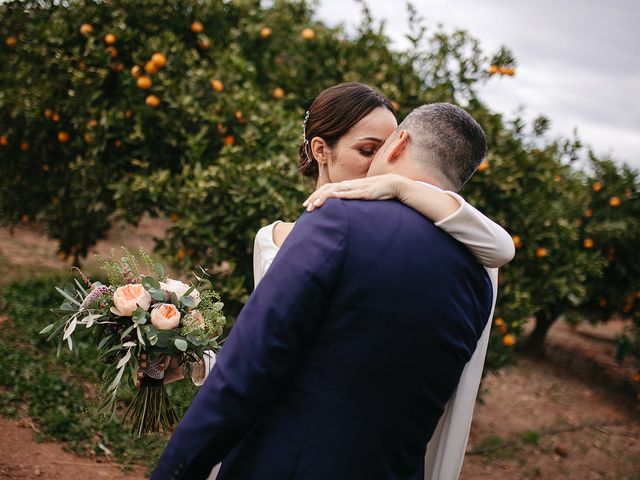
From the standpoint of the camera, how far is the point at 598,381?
A: 8953 mm

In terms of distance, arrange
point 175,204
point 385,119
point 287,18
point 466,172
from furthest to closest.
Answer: point 287,18
point 175,204
point 385,119
point 466,172

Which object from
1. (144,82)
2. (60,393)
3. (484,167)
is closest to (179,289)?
(60,393)

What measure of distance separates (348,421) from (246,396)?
0.27 meters

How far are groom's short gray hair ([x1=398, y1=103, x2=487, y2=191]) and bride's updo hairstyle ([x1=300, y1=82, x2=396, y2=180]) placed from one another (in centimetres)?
53

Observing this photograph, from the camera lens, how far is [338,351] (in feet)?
4.59

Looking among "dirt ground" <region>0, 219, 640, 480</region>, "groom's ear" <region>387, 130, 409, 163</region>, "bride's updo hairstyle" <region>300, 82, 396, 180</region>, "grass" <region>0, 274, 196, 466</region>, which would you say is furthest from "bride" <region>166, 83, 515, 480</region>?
"dirt ground" <region>0, 219, 640, 480</region>

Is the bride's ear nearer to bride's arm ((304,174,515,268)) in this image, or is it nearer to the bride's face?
the bride's face

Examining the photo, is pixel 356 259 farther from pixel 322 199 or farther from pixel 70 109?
pixel 70 109

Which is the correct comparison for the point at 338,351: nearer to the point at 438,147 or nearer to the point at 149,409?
the point at 438,147

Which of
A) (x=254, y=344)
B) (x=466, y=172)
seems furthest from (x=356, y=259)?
(x=466, y=172)

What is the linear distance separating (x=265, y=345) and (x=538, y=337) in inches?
364

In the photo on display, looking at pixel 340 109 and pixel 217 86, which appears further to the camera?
pixel 217 86

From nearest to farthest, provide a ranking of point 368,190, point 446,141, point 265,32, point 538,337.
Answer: point 368,190 < point 446,141 < point 265,32 < point 538,337

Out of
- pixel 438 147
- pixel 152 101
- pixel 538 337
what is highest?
pixel 438 147
